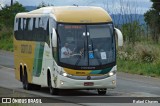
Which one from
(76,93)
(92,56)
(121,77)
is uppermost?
(92,56)

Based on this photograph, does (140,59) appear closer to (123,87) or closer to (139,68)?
(139,68)

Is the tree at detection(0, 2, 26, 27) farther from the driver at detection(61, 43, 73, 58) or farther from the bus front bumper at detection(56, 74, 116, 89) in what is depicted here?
the bus front bumper at detection(56, 74, 116, 89)

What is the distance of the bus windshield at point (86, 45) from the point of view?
20859mm

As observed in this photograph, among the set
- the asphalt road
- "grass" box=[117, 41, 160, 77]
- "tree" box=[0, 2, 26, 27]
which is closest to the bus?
the asphalt road

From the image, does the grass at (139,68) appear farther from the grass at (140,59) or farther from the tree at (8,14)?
the tree at (8,14)

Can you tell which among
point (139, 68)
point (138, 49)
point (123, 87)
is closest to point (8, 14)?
point (138, 49)

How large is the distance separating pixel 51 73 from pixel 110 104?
4233mm

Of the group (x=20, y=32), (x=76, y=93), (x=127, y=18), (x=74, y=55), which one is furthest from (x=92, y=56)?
(x=127, y=18)

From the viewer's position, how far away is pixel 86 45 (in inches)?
826

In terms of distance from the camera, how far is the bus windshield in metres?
20.9

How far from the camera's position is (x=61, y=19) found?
69.4 ft

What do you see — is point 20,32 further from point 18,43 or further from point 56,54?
point 56,54

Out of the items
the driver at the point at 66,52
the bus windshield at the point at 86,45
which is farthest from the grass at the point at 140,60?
the driver at the point at 66,52

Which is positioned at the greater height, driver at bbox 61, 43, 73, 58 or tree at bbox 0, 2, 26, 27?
driver at bbox 61, 43, 73, 58
